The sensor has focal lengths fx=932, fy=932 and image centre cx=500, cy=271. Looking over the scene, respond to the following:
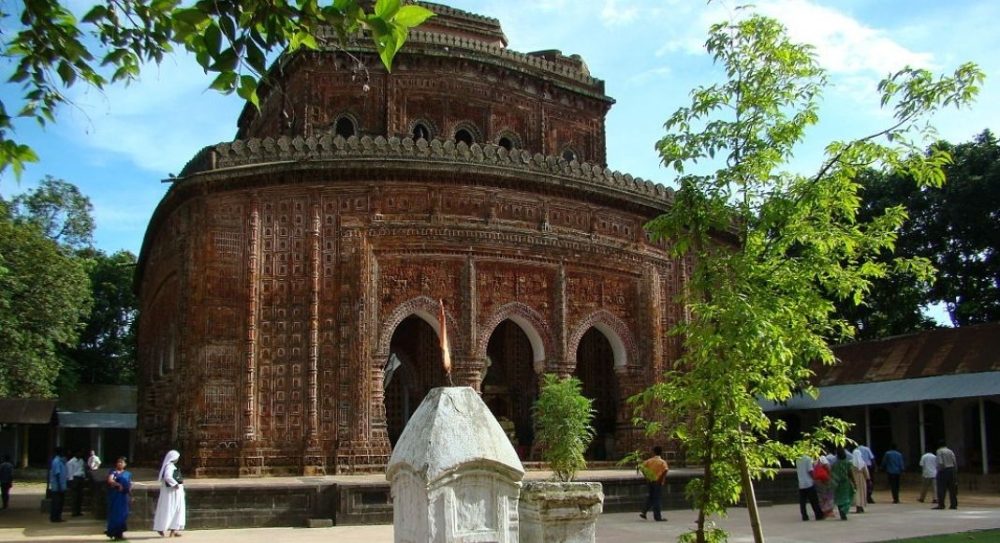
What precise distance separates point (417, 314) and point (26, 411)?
8.54 meters

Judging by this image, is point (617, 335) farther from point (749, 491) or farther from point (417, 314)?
point (749, 491)

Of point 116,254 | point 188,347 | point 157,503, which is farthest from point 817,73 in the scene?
point 116,254

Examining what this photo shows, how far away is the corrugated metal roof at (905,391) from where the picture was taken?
18547 mm

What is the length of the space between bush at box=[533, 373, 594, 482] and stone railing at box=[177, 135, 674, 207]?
4292 millimetres

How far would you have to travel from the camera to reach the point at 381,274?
627 inches

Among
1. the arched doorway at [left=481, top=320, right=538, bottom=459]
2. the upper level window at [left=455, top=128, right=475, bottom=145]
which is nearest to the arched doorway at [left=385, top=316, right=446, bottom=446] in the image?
the arched doorway at [left=481, top=320, right=538, bottom=459]

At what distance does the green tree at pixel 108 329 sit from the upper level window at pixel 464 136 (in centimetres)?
2111

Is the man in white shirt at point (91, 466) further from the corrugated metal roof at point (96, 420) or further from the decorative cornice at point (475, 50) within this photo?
the corrugated metal roof at point (96, 420)

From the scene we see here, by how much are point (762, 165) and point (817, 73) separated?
85 cm

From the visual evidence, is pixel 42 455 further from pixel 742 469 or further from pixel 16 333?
pixel 742 469

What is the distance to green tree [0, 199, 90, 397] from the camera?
79.0 ft

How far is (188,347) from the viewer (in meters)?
15.2

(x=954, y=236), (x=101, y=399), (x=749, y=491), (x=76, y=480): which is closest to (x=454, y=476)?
(x=749, y=491)

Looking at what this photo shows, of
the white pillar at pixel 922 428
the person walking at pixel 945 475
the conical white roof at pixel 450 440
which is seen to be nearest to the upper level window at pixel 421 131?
the person walking at pixel 945 475
